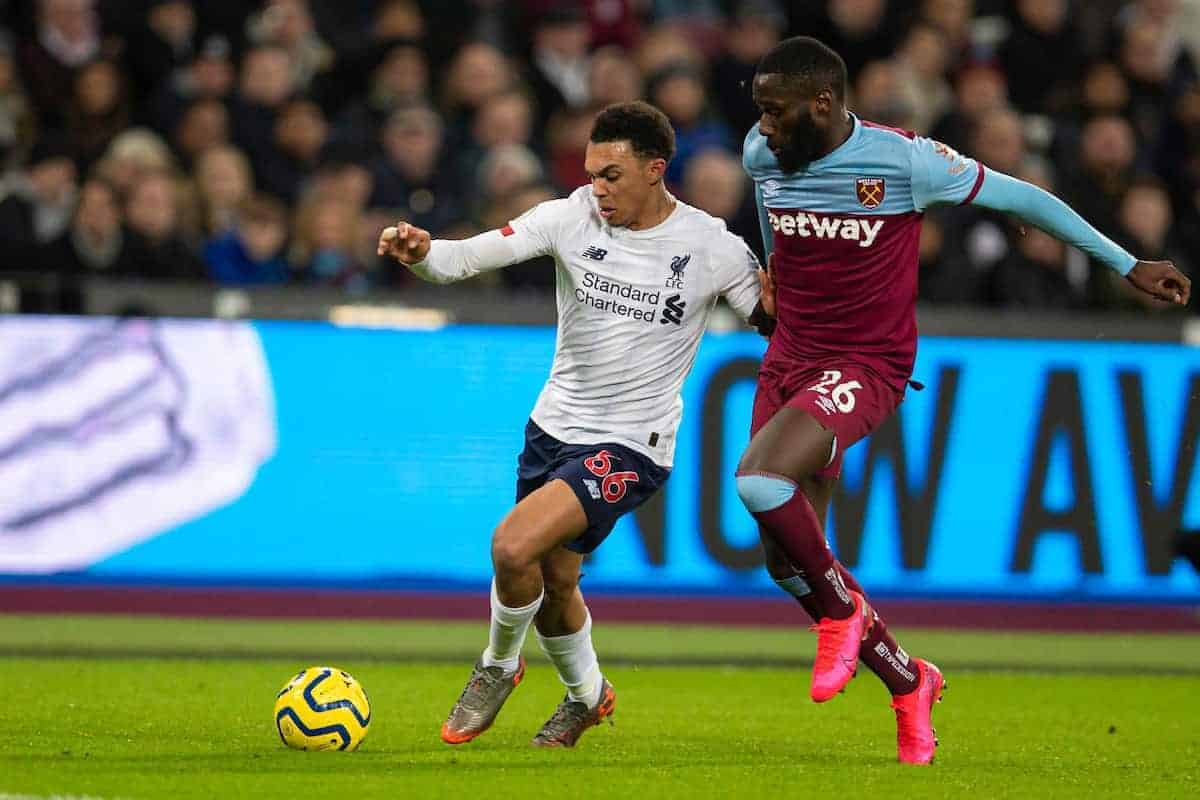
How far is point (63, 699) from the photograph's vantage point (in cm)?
862

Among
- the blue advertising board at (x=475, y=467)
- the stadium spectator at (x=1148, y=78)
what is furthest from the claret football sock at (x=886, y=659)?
the stadium spectator at (x=1148, y=78)

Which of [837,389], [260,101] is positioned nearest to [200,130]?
[260,101]

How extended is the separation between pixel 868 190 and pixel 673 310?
2.85 ft

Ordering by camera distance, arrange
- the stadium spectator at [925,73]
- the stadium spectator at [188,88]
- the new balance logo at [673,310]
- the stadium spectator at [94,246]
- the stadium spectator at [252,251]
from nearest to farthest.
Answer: the new balance logo at [673,310] → the stadium spectator at [94,246] → the stadium spectator at [252,251] → the stadium spectator at [188,88] → the stadium spectator at [925,73]

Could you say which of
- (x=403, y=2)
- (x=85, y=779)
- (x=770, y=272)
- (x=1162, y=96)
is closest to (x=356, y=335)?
(x=403, y=2)

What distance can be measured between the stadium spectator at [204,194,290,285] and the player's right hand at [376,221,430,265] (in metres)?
5.73

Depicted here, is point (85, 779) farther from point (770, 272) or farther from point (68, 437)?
point (68, 437)

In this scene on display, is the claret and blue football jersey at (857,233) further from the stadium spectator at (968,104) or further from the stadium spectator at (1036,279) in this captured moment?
the stadium spectator at (968,104)

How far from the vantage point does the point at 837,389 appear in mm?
7152

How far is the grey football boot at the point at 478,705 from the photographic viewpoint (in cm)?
757

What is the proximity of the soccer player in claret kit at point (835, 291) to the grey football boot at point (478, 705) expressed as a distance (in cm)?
108

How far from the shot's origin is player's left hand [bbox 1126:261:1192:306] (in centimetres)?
702

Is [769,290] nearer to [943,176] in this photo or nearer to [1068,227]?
[943,176]

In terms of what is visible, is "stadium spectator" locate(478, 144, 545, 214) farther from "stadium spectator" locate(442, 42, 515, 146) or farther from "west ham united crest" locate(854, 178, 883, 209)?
"west ham united crest" locate(854, 178, 883, 209)
